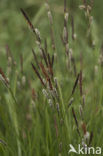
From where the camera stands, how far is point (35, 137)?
155 cm

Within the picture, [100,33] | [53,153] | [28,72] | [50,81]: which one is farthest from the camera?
[100,33]

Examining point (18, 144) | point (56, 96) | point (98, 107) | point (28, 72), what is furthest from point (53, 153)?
point (28, 72)

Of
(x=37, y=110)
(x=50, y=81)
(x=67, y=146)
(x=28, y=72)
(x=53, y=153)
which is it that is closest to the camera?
(x=50, y=81)

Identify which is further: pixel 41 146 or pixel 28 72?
pixel 28 72

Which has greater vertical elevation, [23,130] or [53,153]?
[23,130]

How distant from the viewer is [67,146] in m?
1.40

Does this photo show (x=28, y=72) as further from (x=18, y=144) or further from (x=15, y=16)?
(x=18, y=144)

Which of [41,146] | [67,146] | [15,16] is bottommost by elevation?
[67,146]

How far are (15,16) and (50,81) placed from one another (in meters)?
2.15

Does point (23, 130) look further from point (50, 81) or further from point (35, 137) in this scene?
point (50, 81)

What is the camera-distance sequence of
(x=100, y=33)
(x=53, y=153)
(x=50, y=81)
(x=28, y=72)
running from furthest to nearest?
1. (x=100, y=33)
2. (x=28, y=72)
3. (x=53, y=153)
4. (x=50, y=81)

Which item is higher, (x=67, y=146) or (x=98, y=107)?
(x=98, y=107)

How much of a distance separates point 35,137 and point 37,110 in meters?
0.15

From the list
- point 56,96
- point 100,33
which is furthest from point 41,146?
point 100,33
